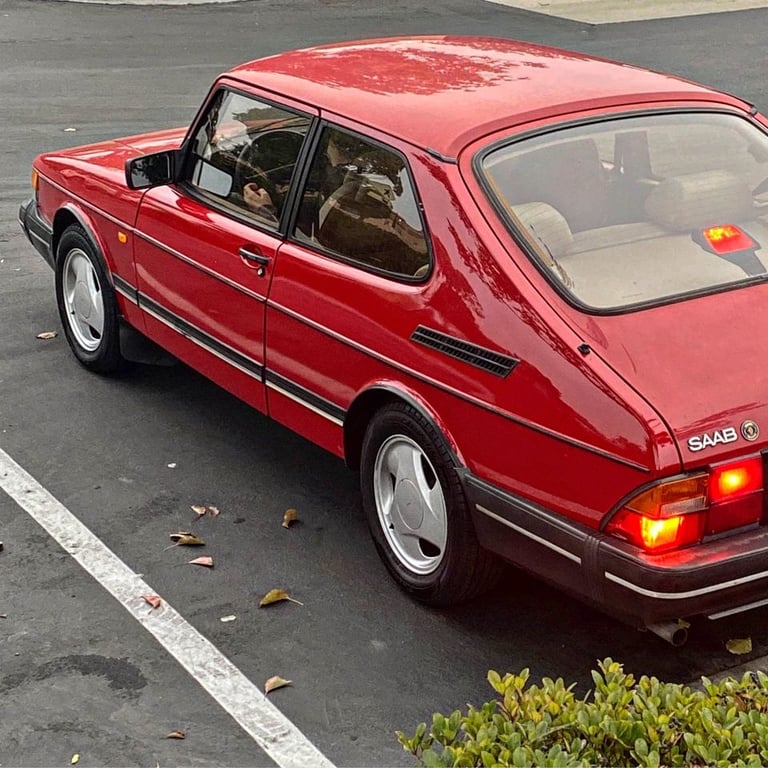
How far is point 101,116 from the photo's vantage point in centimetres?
1338

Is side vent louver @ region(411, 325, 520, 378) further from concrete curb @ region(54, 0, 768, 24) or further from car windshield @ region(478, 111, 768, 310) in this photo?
concrete curb @ region(54, 0, 768, 24)

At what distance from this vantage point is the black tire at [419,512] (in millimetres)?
4660

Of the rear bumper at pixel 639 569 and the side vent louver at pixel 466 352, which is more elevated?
the side vent louver at pixel 466 352

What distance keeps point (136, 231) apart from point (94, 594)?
6.49 ft

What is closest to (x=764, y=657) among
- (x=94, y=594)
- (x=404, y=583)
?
(x=404, y=583)

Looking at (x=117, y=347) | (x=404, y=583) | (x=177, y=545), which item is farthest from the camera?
(x=117, y=347)

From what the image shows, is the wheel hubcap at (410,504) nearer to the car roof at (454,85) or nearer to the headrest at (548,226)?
the headrest at (548,226)

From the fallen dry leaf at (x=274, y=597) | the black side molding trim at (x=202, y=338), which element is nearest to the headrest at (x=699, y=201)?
the black side molding trim at (x=202, y=338)

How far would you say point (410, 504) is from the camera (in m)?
4.93

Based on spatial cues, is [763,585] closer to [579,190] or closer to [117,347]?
[579,190]

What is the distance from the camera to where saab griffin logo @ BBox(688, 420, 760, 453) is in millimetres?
3955

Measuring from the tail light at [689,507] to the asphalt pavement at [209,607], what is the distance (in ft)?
2.61

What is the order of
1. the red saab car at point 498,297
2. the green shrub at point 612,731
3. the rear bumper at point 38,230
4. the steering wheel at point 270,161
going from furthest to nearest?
1. the rear bumper at point 38,230
2. the steering wheel at point 270,161
3. the red saab car at point 498,297
4. the green shrub at point 612,731

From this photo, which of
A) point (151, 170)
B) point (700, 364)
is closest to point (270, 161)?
point (151, 170)
